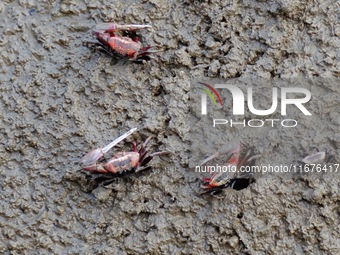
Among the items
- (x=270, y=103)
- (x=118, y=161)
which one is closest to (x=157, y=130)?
(x=118, y=161)

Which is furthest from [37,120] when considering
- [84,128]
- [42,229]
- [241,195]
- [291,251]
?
[291,251]

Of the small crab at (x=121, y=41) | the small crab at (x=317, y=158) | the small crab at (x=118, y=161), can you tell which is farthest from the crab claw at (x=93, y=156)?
the small crab at (x=317, y=158)

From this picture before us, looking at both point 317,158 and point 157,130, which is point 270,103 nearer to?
point 317,158

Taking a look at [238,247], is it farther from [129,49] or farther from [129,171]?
[129,49]

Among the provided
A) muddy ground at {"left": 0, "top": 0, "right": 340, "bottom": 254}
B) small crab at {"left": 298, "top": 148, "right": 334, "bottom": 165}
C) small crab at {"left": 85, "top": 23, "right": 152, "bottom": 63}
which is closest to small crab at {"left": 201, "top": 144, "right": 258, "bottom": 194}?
muddy ground at {"left": 0, "top": 0, "right": 340, "bottom": 254}

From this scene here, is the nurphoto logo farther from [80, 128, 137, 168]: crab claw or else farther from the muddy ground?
[80, 128, 137, 168]: crab claw

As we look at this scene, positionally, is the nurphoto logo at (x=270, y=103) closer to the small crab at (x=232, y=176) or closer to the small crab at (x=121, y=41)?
the small crab at (x=232, y=176)
